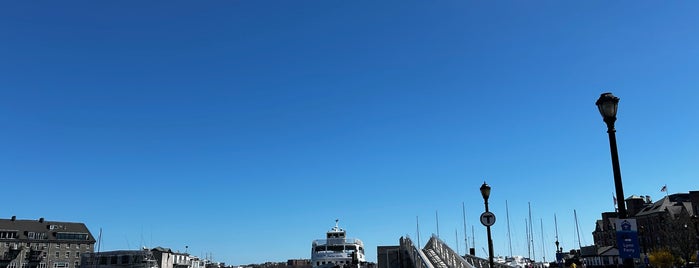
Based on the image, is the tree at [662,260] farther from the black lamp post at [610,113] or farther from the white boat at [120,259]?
the white boat at [120,259]

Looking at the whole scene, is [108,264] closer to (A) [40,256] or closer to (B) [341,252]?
(A) [40,256]

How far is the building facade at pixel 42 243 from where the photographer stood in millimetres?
109506

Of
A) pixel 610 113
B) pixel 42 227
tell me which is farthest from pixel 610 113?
pixel 42 227

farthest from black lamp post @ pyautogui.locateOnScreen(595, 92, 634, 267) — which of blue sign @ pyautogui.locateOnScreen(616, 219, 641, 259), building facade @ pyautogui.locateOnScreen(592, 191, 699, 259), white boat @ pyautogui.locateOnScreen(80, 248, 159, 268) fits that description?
white boat @ pyautogui.locateOnScreen(80, 248, 159, 268)

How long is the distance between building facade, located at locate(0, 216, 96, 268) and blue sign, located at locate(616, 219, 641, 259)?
400 feet

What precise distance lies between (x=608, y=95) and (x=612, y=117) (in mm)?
467

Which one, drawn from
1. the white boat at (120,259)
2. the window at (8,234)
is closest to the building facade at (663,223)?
the white boat at (120,259)

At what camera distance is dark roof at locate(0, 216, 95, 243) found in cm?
11300

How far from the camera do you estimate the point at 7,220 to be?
11581 centimetres

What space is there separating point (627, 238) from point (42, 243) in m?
126

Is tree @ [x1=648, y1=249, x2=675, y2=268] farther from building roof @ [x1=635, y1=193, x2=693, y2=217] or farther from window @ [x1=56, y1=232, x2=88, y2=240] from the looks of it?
window @ [x1=56, y1=232, x2=88, y2=240]

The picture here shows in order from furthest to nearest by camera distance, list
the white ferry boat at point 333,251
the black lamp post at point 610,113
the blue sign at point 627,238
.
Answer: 1. the white ferry boat at point 333,251
2. the black lamp post at point 610,113
3. the blue sign at point 627,238

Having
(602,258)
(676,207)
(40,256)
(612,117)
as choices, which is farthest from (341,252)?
(40,256)

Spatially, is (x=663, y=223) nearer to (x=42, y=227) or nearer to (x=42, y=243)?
(x=42, y=243)
